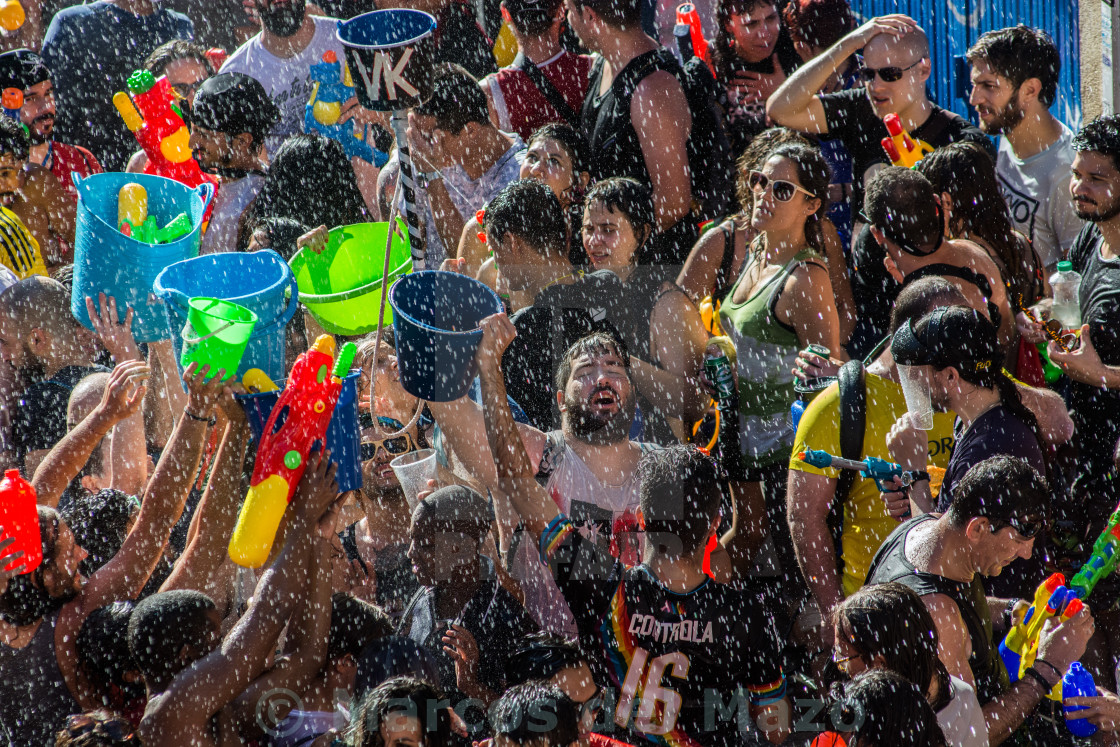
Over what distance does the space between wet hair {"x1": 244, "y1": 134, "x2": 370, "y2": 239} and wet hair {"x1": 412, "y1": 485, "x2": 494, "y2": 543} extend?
2.43 metres

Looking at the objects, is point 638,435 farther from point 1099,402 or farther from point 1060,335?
point 1099,402

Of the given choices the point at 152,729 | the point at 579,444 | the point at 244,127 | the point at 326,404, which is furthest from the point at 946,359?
the point at 244,127

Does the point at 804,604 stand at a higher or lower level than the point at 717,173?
lower

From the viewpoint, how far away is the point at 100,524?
13.4 ft

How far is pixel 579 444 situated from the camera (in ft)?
13.0

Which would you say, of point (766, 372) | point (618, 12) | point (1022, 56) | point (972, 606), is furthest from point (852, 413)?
point (618, 12)

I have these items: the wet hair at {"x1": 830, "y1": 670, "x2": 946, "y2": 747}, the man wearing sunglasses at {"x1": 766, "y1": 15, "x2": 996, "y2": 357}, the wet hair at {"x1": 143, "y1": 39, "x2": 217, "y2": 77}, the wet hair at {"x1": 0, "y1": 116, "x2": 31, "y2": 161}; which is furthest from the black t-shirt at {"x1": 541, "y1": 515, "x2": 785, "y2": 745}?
the wet hair at {"x1": 143, "y1": 39, "x2": 217, "y2": 77}

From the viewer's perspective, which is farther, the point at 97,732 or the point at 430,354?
the point at 430,354

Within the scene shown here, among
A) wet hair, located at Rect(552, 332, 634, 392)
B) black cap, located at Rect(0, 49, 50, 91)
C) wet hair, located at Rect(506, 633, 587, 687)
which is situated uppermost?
black cap, located at Rect(0, 49, 50, 91)

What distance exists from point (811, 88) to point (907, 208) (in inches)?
48.8

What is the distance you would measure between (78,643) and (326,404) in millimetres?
1157

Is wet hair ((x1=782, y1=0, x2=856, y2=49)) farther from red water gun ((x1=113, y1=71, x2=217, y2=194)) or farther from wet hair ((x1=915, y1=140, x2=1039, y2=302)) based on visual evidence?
red water gun ((x1=113, y1=71, x2=217, y2=194))

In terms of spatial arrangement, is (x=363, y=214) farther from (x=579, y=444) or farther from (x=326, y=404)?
(x=326, y=404)

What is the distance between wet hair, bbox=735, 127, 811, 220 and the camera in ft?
14.7
